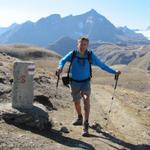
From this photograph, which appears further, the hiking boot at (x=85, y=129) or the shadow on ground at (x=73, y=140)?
the hiking boot at (x=85, y=129)

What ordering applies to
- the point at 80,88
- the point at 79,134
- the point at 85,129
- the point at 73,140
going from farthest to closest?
1. the point at 80,88
2. the point at 79,134
3. the point at 85,129
4. the point at 73,140

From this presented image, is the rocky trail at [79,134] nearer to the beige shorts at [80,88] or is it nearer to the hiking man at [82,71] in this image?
the hiking man at [82,71]

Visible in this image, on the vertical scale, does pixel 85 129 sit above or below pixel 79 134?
above

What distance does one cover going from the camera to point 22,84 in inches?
589

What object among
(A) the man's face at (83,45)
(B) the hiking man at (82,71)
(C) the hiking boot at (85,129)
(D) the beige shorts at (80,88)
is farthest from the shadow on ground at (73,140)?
(A) the man's face at (83,45)

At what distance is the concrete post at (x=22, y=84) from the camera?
582 inches

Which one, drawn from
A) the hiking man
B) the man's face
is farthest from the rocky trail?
the man's face

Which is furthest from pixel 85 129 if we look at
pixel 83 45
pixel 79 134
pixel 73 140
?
pixel 83 45

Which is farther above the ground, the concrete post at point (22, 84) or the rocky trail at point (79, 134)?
the concrete post at point (22, 84)

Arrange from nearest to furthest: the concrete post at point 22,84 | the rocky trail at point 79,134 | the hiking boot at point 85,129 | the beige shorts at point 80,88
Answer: the rocky trail at point 79,134 → the concrete post at point 22,84 → the hiking boot at point 85,129 → the beige shorts at point 80,88

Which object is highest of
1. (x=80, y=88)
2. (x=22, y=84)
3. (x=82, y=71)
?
(x=82, y=71)

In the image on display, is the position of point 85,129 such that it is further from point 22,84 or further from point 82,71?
point 22,84

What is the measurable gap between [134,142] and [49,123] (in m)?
3.36

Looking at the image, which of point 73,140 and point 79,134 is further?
point 79,134
